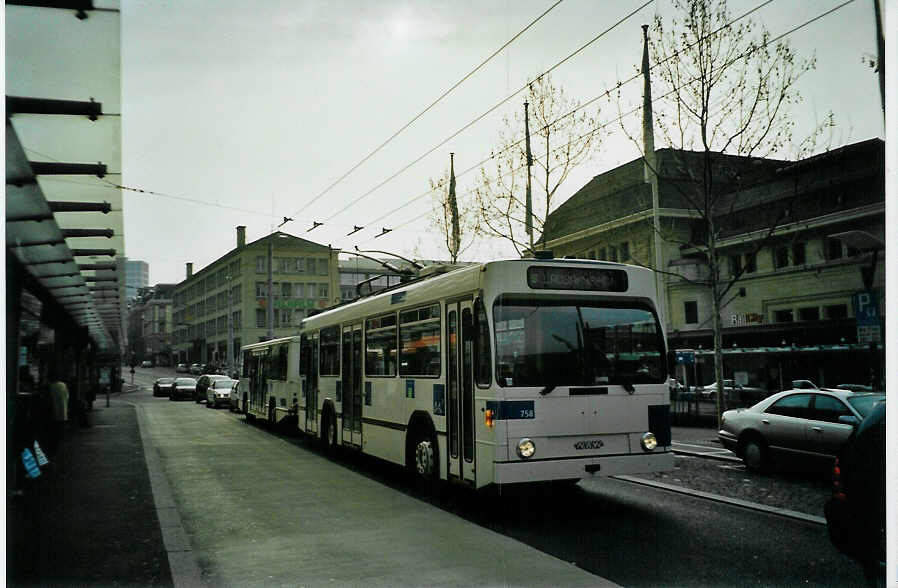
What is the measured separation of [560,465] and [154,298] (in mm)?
13948

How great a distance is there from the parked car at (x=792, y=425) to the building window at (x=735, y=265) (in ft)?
24.3

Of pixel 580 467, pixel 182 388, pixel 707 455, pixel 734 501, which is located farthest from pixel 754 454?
pixel 182 388

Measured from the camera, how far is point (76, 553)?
6.96 meters

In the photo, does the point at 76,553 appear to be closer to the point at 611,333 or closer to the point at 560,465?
the point at 560,465

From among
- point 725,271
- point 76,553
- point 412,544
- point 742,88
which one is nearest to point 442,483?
point 412,544

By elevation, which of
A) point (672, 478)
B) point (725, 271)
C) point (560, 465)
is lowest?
point (672, 478)

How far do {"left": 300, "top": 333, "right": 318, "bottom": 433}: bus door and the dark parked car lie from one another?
11580mm

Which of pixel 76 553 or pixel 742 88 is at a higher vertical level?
pixel 742 88

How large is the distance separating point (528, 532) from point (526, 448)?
0.85 meters

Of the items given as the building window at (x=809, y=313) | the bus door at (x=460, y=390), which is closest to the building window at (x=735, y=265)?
the building window at (x=809, y=313)

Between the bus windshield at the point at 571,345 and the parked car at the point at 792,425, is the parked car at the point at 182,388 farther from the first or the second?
the bus windshield at the point at 571,345

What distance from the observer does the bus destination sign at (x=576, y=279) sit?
8719mm

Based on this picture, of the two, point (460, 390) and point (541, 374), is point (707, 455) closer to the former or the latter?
point (460, 390)

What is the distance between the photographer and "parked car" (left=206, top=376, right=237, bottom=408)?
35781 millimetres
